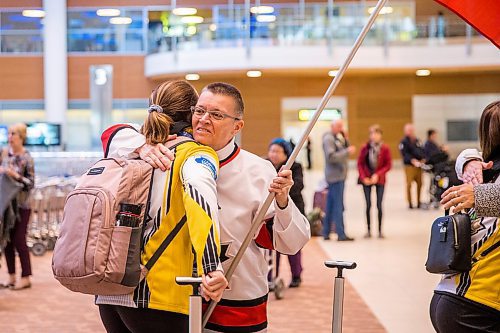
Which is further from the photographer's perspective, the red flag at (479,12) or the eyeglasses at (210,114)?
the red flag at (479,12)

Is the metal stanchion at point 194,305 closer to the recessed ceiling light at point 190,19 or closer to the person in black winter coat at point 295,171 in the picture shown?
the person in black winter coat at point 295,171

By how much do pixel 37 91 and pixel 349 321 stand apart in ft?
94.6

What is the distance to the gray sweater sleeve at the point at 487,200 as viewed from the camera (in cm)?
358

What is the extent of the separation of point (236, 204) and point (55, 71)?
110ft

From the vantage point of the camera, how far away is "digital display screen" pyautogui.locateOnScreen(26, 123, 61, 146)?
21984 millimetres

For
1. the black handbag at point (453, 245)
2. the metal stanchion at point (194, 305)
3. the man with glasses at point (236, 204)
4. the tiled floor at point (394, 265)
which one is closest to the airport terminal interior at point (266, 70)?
the tiled floor at point (394, 265)

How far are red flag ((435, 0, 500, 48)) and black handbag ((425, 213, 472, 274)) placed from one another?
3.13 feet

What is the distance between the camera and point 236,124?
3582 millimetres

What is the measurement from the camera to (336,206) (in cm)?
1530

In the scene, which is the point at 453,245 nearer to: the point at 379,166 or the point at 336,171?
the point at 336,171

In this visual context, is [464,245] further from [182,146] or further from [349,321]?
[349,321]

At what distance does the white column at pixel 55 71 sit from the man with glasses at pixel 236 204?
31368mm

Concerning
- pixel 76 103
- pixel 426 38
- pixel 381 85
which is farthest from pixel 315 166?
pixel 76 103

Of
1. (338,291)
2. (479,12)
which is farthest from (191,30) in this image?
(338,291)
